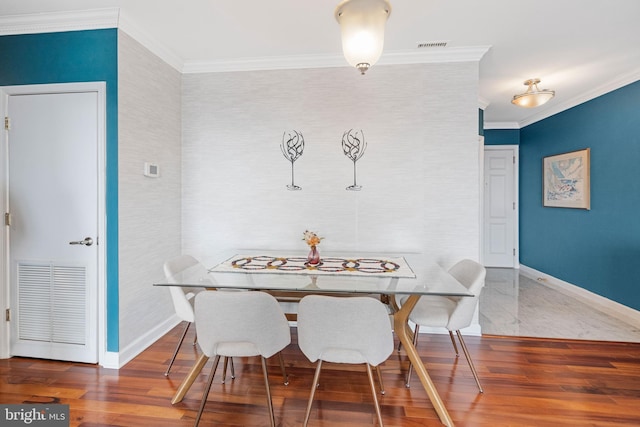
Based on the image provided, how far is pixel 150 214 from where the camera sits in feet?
9.67

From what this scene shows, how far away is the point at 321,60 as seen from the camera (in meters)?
3.25

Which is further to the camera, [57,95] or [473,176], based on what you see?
[473,176]

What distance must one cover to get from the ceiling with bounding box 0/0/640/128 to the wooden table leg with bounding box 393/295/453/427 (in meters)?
2.01

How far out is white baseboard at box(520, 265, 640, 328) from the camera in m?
3.51

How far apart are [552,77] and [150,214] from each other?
430 cm

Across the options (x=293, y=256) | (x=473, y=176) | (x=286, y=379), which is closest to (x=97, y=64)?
(x=293, y=256)

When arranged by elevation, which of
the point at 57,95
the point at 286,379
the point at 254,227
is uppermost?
the point at 57,95

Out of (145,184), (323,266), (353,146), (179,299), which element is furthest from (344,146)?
Result: (179,299)

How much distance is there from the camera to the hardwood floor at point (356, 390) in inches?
77.2

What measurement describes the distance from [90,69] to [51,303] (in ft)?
5.78

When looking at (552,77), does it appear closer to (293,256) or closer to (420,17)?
(420,17)

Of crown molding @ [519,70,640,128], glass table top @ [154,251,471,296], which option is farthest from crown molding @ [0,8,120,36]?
crown molding @ [519,70,640,128]

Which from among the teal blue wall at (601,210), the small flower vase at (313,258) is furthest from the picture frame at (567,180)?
the small flower vase at (313,258)

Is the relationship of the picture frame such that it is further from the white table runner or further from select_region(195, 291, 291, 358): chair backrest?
select_region(195, 291, 291, 358): chair backrest
